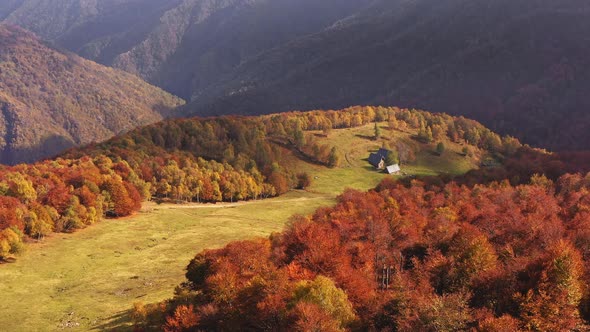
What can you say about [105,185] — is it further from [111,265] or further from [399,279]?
[399,279]

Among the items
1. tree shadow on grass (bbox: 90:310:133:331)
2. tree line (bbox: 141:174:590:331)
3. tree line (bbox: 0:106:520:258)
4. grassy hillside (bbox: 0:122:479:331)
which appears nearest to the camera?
tree line (bbox: 141:174:590:331)

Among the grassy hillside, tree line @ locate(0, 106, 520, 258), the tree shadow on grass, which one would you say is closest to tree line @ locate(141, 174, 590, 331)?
the tree shadow on grass

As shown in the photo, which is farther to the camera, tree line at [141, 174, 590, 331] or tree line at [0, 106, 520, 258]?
tree line at [0, 106, 520, 258]

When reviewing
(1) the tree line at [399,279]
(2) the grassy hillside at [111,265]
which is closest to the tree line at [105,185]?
(2) the grassy hillside at [111,265]

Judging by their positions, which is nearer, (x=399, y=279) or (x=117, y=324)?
(x=399, y=279)

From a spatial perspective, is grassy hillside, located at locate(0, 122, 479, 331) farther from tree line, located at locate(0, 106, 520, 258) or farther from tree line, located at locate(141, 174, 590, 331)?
tree line, located at locate(141, 174, 590, 331)

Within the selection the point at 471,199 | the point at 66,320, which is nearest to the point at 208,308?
the point at 66,320

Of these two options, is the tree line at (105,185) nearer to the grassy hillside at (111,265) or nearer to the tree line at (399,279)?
the grassy hillside at (111,265)

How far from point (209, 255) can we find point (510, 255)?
47.2 metres

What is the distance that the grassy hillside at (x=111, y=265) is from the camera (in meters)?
76.4

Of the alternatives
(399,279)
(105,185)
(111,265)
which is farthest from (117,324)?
(105,185)

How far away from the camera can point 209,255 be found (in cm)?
7988

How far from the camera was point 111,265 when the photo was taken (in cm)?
9950

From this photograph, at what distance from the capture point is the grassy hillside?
76.4 metres
